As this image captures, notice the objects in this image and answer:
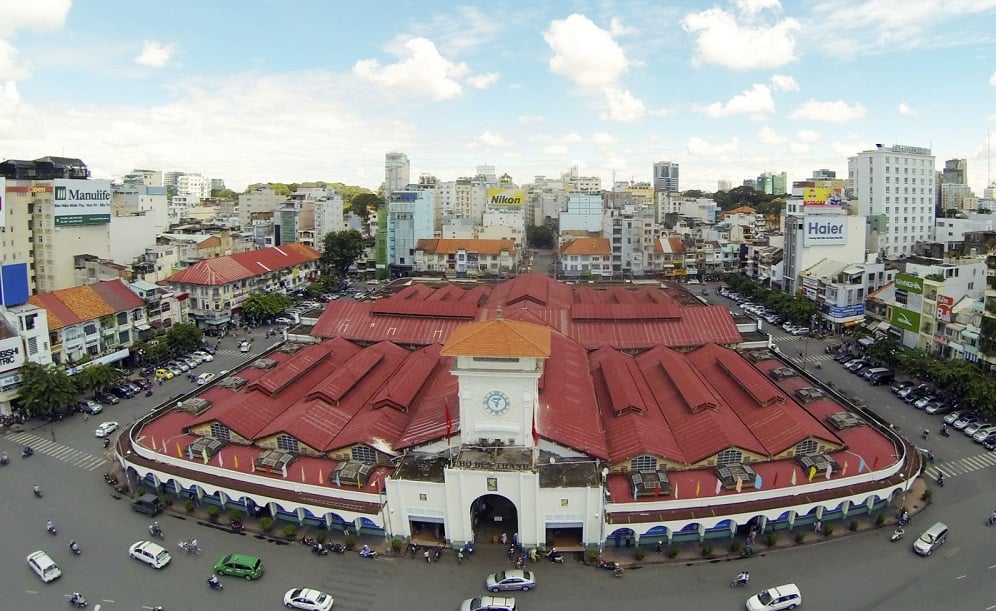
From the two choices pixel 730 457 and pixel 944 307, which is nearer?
pixel 730 457

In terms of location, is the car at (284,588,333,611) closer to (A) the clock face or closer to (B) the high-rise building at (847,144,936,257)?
(A) the clock face

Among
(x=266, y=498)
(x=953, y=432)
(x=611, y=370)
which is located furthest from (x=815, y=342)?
(x=266, y=498)

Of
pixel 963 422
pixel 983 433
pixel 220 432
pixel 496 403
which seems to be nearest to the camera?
pixel 496 403

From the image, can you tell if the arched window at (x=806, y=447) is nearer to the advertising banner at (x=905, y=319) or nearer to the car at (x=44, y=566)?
the advertising banner at (x=905, y=319)

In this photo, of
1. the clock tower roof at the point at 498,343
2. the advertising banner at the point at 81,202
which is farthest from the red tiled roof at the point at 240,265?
the clock tower roof at the point at 498,343

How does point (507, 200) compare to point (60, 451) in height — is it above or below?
above

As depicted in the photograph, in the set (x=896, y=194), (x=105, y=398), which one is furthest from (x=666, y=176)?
(x=105, y=398)

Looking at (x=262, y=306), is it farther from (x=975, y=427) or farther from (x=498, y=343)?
(x=975, y=427)
